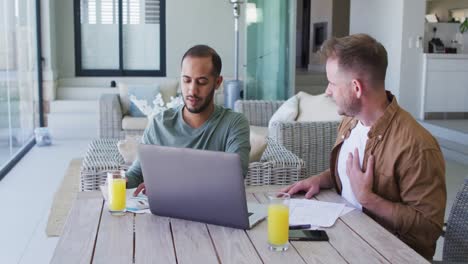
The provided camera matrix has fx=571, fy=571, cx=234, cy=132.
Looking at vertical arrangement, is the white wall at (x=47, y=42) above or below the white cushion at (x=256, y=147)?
above

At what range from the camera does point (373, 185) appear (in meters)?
1.75

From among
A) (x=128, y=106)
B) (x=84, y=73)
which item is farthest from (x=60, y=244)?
(x=84, y=73)

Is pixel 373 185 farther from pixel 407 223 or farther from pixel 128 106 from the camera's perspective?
pixel 128 106

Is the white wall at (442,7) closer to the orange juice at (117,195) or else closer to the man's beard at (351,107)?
the man's beard at (351,107)

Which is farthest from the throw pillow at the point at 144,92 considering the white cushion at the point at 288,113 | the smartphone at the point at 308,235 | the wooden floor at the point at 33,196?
the smartphone at the point at 308,235

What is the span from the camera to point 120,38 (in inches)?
342

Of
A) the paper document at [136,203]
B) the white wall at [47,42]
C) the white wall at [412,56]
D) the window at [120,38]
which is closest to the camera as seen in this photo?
the paper document at [136,203]

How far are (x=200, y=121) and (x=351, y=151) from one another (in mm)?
588

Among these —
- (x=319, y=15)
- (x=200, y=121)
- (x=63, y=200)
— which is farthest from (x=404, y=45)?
(x=200, y=121)

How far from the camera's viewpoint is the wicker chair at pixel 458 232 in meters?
1.78

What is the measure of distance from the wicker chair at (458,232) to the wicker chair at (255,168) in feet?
4.39

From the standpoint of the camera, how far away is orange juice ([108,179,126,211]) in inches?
Answer: 67.6

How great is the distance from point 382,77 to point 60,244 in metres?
1.04

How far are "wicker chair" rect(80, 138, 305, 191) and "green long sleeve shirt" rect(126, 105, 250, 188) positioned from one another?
2.77 ft
